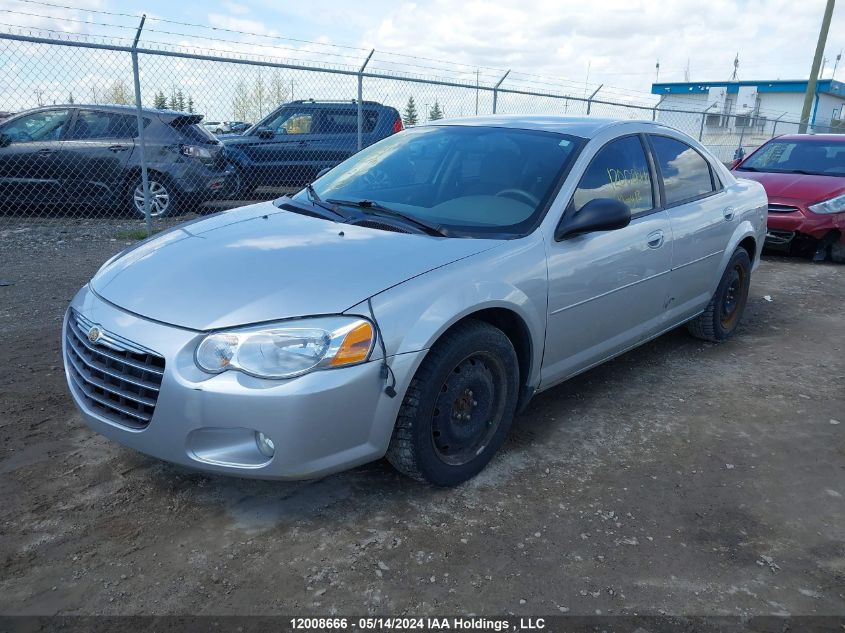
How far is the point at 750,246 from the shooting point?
536 centimetres

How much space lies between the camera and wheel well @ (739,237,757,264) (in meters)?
5.25

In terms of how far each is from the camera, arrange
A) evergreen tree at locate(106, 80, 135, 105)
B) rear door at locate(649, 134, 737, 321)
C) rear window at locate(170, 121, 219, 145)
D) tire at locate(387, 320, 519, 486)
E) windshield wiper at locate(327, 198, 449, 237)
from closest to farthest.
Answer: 1. tire at locate(387, 320, 519, 486)
2. windshield wiper at locate(327, 198, 449, 237)
3. rear door at locate(649, 134, 737, 321)
4. evergreen tree at locate(106, 80, 135, 105)
5. rear window at locate(170, 121, 219, 145)

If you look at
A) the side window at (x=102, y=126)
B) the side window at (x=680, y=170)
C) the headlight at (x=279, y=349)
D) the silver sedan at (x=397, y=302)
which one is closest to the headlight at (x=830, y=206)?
the side window at (x=680, y=170)

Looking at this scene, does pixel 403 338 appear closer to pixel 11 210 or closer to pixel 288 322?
pixel 288 322

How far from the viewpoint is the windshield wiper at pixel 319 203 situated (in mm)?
3498

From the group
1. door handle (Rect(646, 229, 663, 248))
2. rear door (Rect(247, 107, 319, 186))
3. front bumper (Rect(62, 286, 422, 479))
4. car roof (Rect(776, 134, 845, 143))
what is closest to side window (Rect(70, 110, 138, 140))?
rear door (Rect(247, 107, 319, 186))

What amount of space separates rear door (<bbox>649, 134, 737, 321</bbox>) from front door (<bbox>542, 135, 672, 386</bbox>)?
0.50ft

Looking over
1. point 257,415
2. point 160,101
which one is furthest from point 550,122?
point 160,101

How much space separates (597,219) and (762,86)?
47361mm

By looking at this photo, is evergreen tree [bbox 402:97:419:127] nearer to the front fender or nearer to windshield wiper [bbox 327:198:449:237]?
windshield wiper [bbox 327:198:449:237]

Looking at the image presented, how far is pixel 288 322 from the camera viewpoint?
8.20 feet

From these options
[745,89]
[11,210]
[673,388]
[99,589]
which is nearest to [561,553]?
[99,589]

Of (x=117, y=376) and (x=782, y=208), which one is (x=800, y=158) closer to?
(x=782, y=208)

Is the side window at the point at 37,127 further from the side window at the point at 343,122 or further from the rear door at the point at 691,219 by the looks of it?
the rear door at the point at 691,219
